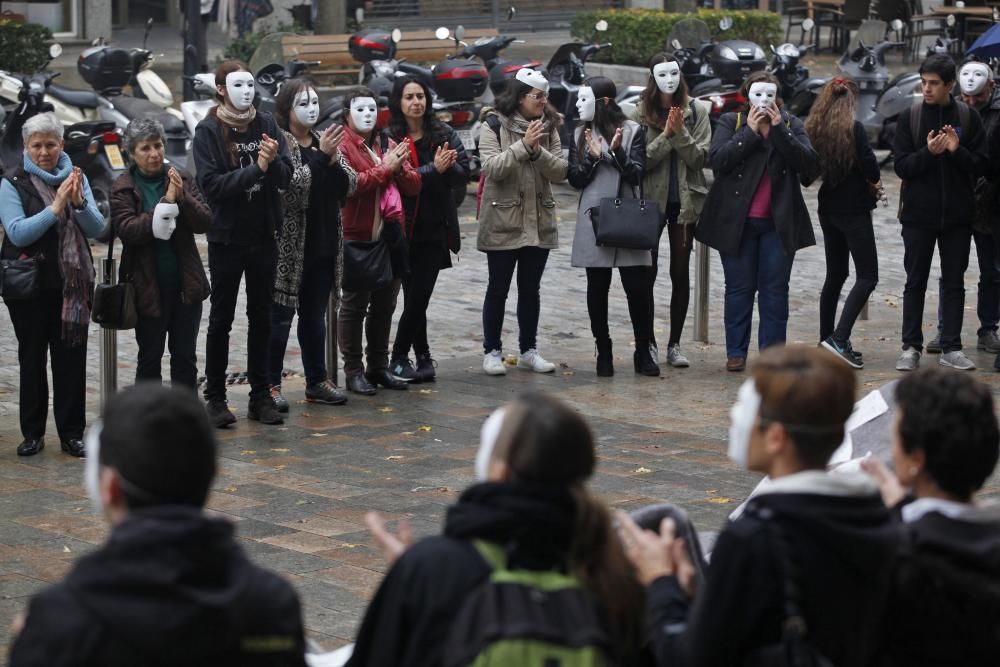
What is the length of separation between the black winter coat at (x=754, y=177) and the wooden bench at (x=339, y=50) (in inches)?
446

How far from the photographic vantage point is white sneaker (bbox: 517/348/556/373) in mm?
10133

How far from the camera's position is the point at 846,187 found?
992 centimetres

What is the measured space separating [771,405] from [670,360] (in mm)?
7133

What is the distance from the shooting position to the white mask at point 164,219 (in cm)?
792

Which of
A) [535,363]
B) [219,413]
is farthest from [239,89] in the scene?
[535,363]

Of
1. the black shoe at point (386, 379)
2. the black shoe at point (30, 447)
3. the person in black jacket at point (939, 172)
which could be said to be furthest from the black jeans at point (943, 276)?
the black shoe at point (30, 447)

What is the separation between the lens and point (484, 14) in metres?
29.7

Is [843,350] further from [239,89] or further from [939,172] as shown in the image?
[239,89]

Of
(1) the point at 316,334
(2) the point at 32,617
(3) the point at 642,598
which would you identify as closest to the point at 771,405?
(3) the point at 642,598

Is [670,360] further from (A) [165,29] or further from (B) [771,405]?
(A) [165,29]

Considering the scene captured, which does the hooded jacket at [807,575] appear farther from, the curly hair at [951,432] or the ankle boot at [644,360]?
the ankle boot at [644,360]

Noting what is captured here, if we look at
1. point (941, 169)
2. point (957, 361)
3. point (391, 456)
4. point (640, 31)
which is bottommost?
point (391, 456)

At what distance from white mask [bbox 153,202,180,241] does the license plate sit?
21.9ft

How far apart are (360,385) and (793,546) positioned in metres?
6.43
